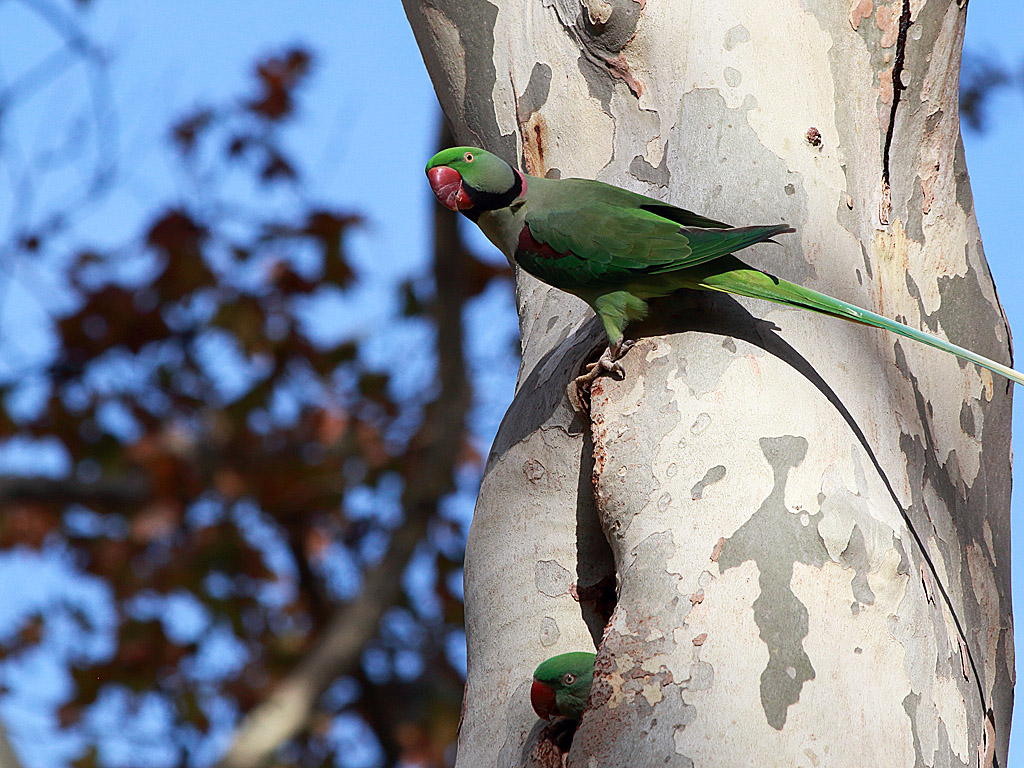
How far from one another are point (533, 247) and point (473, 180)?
0.62 ft

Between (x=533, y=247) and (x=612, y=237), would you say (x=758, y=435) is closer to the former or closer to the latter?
(x=612, y=237)

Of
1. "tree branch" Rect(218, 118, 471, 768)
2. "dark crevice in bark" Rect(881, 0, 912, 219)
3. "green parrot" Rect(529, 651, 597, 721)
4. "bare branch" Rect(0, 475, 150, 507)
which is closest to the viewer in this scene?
"green parrot" Rect(529, 651, 597, 721)

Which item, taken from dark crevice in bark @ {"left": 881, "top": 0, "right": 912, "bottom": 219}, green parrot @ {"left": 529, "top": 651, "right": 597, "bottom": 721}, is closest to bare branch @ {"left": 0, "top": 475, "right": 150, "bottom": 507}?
green parrot @ {"left": 529, "top": 651, "right": 597, "bottom": 721}

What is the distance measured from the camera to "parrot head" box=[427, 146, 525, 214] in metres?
2.00

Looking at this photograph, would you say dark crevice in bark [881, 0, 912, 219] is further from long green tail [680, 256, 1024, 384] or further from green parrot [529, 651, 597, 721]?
green parrot [529, 651, 597, 721]

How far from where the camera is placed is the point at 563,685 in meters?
1.71

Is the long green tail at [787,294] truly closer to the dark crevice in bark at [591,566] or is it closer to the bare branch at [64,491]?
the dark crevice in bark at [591,566]

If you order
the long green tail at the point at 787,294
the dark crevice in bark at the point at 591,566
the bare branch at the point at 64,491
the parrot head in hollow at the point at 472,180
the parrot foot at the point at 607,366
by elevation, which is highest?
the bare branch at the point at 64,491

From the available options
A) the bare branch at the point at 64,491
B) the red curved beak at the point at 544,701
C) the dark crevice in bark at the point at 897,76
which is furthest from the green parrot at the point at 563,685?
the bare branch at the point at 64,491

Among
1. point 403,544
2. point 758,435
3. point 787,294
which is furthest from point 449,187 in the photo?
point 403,544

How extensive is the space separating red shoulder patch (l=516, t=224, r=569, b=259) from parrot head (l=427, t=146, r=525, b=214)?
0.26 feet

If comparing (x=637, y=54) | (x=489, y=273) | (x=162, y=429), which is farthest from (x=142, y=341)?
(x=637, y=54)

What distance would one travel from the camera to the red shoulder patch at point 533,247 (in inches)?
75.2

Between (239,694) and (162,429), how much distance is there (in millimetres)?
1405
